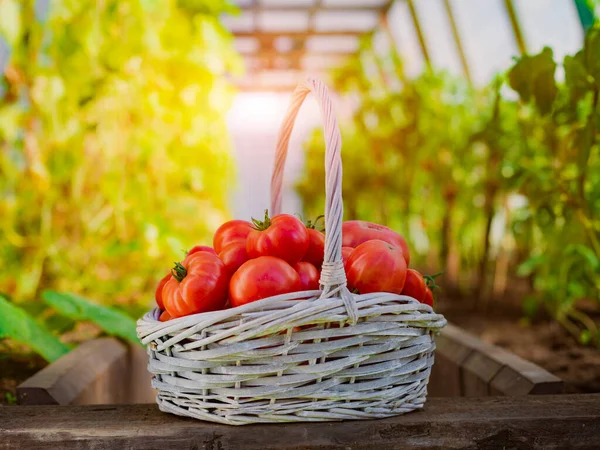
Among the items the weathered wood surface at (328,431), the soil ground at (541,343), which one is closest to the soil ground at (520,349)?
the soil ground at (541,343)

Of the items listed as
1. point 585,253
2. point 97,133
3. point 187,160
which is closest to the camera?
point 585,253

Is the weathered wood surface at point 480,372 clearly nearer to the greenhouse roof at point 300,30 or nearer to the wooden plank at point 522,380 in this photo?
the wooden plank at point 522,380

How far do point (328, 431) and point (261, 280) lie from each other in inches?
9.5

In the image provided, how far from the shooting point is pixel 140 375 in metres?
1.87

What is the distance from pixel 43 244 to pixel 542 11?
3651mm

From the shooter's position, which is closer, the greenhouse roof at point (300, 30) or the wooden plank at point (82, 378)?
the wooden plank at point (82, 378)

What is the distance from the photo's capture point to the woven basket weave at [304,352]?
2.97ft

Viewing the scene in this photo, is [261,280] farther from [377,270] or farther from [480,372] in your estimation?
[480,372]

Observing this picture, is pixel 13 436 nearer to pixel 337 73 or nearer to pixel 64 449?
pixel 64 449

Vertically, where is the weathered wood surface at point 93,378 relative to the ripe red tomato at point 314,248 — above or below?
below

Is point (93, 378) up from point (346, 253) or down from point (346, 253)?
down

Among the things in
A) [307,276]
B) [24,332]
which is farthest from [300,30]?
[307,276]

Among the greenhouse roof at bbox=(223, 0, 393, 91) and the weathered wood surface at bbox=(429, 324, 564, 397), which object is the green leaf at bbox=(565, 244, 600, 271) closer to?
the weathered wood surface at bbox=(429, 324, 564, 397)

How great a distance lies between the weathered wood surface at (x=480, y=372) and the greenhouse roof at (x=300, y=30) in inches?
227
